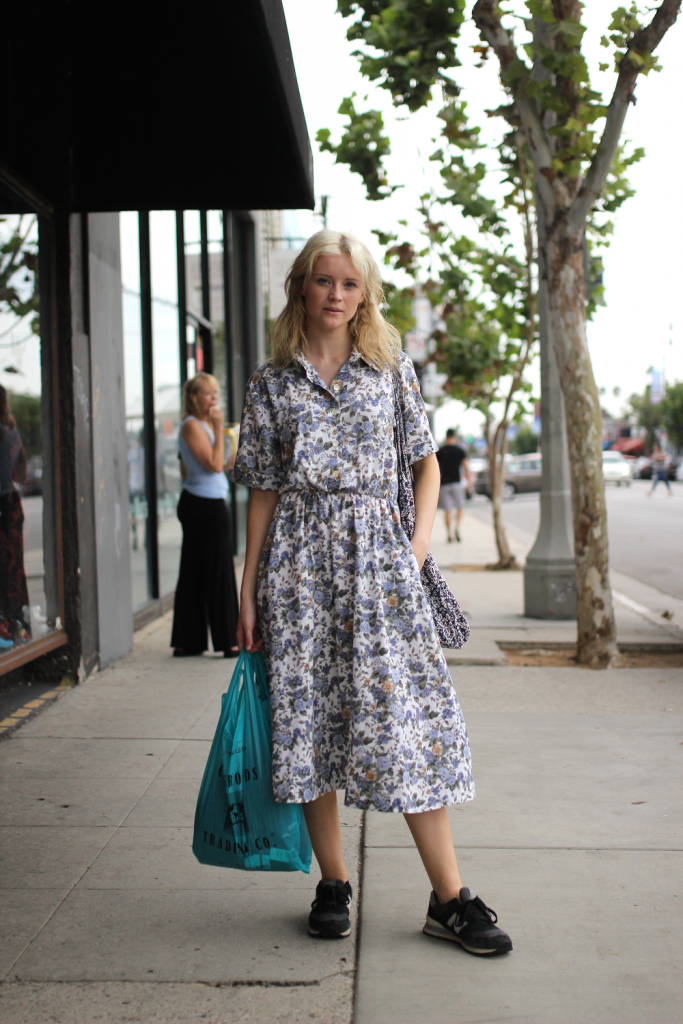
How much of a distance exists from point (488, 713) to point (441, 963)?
2.86m

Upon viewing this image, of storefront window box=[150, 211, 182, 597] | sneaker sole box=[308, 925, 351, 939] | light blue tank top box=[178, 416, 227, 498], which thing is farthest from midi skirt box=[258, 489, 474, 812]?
storefront window box=[150, 211, 182, 597]

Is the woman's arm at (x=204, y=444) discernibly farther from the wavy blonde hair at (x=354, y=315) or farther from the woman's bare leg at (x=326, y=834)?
the woman's bare leg at (x=326, y=834)

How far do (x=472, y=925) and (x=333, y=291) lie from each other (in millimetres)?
1770

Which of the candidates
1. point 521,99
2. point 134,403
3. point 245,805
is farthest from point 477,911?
point 134,403

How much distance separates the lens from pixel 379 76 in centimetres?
753

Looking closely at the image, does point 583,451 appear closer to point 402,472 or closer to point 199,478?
point 199,478

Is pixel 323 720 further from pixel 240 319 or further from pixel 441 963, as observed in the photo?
pixel 240 319

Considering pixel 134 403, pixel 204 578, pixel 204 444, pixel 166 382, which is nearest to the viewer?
pixel 204 444

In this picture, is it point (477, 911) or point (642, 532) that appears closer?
point (477, 911)

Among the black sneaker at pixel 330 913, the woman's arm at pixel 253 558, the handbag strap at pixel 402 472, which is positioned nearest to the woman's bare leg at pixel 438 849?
the black sneaker at pixel 330 913

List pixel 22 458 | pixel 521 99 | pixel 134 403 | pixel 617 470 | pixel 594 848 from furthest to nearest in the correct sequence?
1. pixel 617 470
2. pixel 134 403
3. pixel 521 99
4. pixel 22 458
5. pixel 594 848

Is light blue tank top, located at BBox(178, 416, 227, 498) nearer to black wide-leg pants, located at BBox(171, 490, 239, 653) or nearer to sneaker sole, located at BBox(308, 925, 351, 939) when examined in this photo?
black wide-leg pants, located at BBox(171, 490, 239, 653)

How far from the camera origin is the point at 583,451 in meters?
6.71

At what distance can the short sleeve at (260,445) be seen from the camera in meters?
2.92
